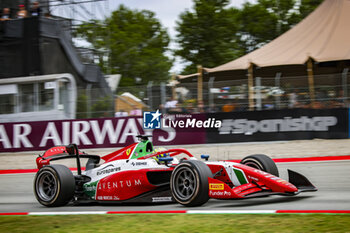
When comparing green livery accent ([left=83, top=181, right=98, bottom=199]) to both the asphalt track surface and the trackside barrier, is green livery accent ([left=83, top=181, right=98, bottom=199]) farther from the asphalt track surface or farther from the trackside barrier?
the trackside barrier

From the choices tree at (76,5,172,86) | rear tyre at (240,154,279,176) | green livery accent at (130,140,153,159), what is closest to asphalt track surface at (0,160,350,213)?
rear tyre at (240,154,279,176)

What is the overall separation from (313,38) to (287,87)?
186 inches

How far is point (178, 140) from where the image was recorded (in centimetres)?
1450

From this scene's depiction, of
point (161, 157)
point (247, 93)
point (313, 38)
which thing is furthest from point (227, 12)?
point (161, 157)

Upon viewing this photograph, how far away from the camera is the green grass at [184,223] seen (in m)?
5.08

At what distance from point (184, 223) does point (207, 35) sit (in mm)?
29566

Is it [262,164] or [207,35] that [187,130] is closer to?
[262,164]

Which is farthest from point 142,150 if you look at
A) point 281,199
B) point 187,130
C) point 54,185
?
point 187,130

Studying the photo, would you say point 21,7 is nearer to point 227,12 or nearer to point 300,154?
point 300,154

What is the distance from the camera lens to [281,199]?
6934 millimetres

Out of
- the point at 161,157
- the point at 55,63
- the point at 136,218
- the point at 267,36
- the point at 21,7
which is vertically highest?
the point at 267,36

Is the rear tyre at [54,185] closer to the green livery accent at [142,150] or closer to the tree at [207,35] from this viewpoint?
the green livery accent at [142,150]

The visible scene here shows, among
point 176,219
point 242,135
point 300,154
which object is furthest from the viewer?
point 242,135

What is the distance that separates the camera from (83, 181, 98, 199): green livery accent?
768 cm
